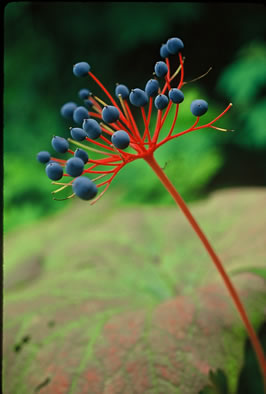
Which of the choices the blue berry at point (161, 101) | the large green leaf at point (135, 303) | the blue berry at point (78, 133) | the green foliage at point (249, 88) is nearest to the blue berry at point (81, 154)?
the blue berry at point (78, 133)

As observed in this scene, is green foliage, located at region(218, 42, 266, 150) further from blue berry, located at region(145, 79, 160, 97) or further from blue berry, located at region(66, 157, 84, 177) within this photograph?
blue berry, located at region(66, 157, 84, 177)

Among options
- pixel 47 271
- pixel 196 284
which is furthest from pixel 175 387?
pixel 47 271

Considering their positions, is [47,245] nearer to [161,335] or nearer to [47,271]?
[47,271]

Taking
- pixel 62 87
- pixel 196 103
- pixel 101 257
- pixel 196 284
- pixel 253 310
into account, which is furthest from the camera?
pixel 62 87

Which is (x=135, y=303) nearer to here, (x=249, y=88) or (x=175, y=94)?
(x=175, y=94)

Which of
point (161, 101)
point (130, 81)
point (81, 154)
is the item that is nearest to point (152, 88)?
point (161, 101)
